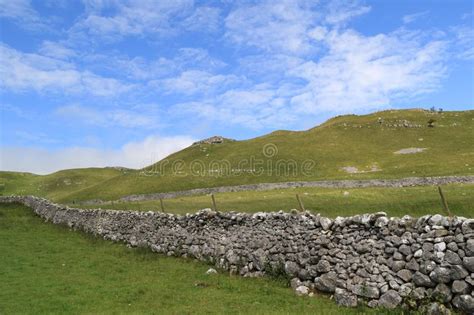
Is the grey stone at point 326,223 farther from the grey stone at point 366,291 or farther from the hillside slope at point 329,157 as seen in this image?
the hillside slope at point 329,157

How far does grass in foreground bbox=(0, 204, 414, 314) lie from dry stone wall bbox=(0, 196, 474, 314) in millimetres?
727

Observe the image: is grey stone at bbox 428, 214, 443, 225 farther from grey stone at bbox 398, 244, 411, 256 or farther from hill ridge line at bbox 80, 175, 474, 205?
hill ridge line at bbox 80, 175, 474, 205

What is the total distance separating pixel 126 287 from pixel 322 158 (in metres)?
66.8

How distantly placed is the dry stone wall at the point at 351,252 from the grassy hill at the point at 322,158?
1717 inches

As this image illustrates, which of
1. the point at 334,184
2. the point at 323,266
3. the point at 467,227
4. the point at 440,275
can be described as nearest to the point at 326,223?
the point at 323,266

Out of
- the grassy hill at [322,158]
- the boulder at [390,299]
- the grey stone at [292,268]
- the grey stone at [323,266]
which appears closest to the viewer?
the boulder at [390,299]

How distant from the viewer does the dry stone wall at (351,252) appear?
12422 mm

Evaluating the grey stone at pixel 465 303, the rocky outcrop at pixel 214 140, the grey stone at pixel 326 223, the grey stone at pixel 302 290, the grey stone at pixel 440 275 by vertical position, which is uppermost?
the rocky outcrop at pixel 214 140

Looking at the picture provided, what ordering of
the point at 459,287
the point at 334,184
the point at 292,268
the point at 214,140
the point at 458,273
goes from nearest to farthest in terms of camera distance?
1. the point at 459,287
2. the point at 458,273
3. the point at 292,268
4. the point at 334,184
5. the point at 214,140

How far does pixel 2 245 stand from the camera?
30641mm

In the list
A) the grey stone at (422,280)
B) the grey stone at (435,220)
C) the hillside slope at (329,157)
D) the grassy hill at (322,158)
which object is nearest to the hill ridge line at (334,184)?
the grassy hill at (322,158)

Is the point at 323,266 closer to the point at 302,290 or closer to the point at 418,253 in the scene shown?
the point at 302,290

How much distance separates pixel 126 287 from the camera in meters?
18.1

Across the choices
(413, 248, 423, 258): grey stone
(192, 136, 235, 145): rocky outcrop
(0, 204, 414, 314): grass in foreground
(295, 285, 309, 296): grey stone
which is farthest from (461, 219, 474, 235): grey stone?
(192, 136, 235, 145): rocky outcrop
